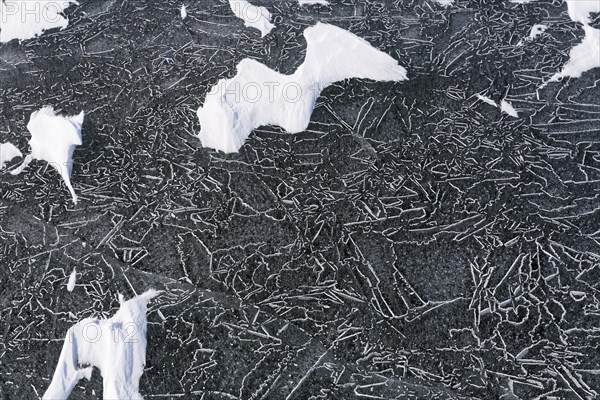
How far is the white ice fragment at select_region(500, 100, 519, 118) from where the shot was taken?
312 centimetres

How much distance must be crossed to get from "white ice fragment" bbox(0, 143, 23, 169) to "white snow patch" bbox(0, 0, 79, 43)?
44.8 inches

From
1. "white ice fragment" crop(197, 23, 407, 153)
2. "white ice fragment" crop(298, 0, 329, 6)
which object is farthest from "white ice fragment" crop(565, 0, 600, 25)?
"white ice fragment" crop(298, 0, 329, 6)

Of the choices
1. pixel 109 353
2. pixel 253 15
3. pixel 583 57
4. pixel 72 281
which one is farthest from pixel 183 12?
pixel 583 57

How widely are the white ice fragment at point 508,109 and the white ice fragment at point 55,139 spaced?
243 cm

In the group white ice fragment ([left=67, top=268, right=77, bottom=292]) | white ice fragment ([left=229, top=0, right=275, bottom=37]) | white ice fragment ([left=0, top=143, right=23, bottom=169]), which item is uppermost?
white ice fragment ([left=229, top=0, right=275, bottom=37])

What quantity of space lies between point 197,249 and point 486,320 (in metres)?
1.35

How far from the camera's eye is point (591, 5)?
3764mm

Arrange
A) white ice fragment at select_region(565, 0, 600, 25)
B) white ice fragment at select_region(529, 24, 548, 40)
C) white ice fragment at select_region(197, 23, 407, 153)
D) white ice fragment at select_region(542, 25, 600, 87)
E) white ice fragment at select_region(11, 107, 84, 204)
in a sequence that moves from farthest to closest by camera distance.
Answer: white ice fragment at select_region(565, 0, 600, 25), white ice fragment at select_region(529, 24, 548, 40), white ice fragment at select_region(542, 25, 600, 87), white ice fragment at select_region(197, 23, 407, 153), white ice fragment at select_region(11, 107, 84, 204)

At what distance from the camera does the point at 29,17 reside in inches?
155

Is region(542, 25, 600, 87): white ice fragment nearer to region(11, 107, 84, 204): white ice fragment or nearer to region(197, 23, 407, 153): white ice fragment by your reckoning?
region(197, 23, 407, 153): white ice fragment

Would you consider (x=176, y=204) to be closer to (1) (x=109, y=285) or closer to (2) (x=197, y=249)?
(2) (x=197, y=249)

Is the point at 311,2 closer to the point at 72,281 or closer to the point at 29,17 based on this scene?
the point at 29,17

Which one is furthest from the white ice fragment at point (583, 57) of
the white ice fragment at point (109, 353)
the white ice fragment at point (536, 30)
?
the white ice fragment at point (109, 353)

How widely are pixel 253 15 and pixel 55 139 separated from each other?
160cm
